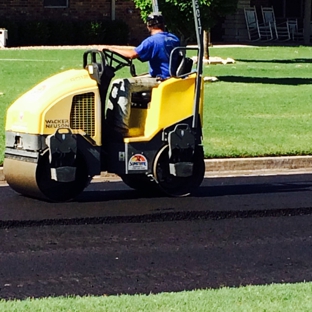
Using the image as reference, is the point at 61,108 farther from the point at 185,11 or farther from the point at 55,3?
the point at 55,3

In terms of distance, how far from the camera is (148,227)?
8.64 meters

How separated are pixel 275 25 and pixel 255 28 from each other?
89 centimetres

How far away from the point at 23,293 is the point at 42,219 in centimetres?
237

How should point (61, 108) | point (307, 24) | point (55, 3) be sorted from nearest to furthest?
point (61, 108) < point (55, 3) < point (307, 24)

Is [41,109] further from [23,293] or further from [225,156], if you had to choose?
[225,156]

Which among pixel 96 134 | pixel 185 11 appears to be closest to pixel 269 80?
pixel 185 11

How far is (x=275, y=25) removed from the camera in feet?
131

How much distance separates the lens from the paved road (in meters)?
6.82

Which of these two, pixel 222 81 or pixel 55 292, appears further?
pixel 222 81

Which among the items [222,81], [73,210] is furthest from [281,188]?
[222,81]

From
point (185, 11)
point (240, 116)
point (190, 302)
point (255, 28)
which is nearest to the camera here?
point (190, 302)

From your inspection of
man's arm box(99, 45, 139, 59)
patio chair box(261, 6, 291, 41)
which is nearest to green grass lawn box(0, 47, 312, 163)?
man's arm box(99, 45, 139, 59)

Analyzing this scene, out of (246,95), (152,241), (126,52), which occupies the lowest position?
(152,241)

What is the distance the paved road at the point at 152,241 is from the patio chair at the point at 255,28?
2916cm
